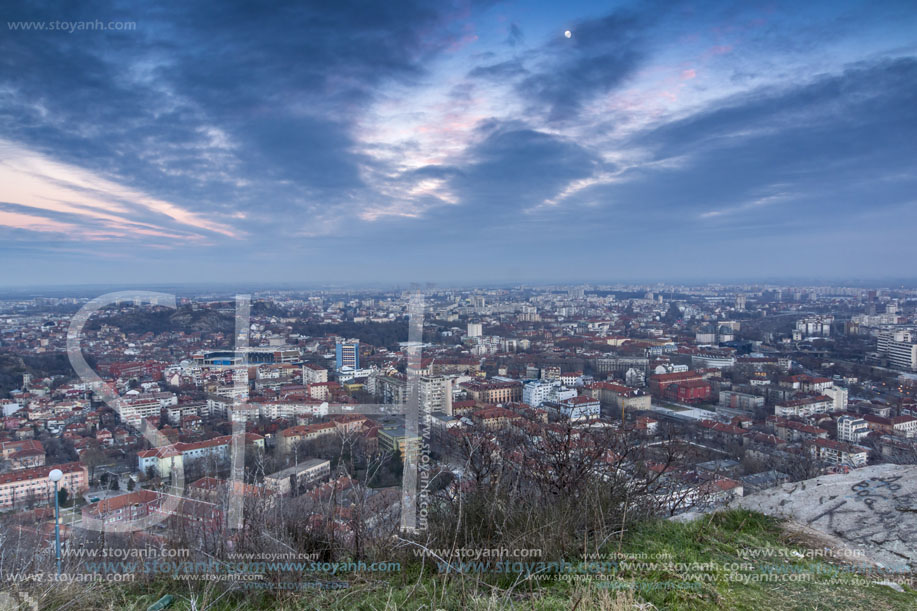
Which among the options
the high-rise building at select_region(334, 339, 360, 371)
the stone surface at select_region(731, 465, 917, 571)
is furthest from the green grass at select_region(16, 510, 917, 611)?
the high-rise building at select_region(334, 339, 360, 371)

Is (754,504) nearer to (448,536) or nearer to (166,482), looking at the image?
(448,536)

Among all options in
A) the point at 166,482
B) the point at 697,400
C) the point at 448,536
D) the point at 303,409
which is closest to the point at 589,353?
the point at 697,400

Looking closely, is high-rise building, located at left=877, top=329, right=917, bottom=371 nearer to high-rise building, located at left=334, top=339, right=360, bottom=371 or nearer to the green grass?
high-rise building, located at left=334, top=339, right=360, bottom=371

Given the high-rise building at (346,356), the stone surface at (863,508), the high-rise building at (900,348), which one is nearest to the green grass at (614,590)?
the stone surface at (863,508)

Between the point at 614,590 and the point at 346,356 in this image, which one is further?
the point at 346,356

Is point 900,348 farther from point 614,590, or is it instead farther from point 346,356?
point 614,590

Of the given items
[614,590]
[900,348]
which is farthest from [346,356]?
[900,348]
